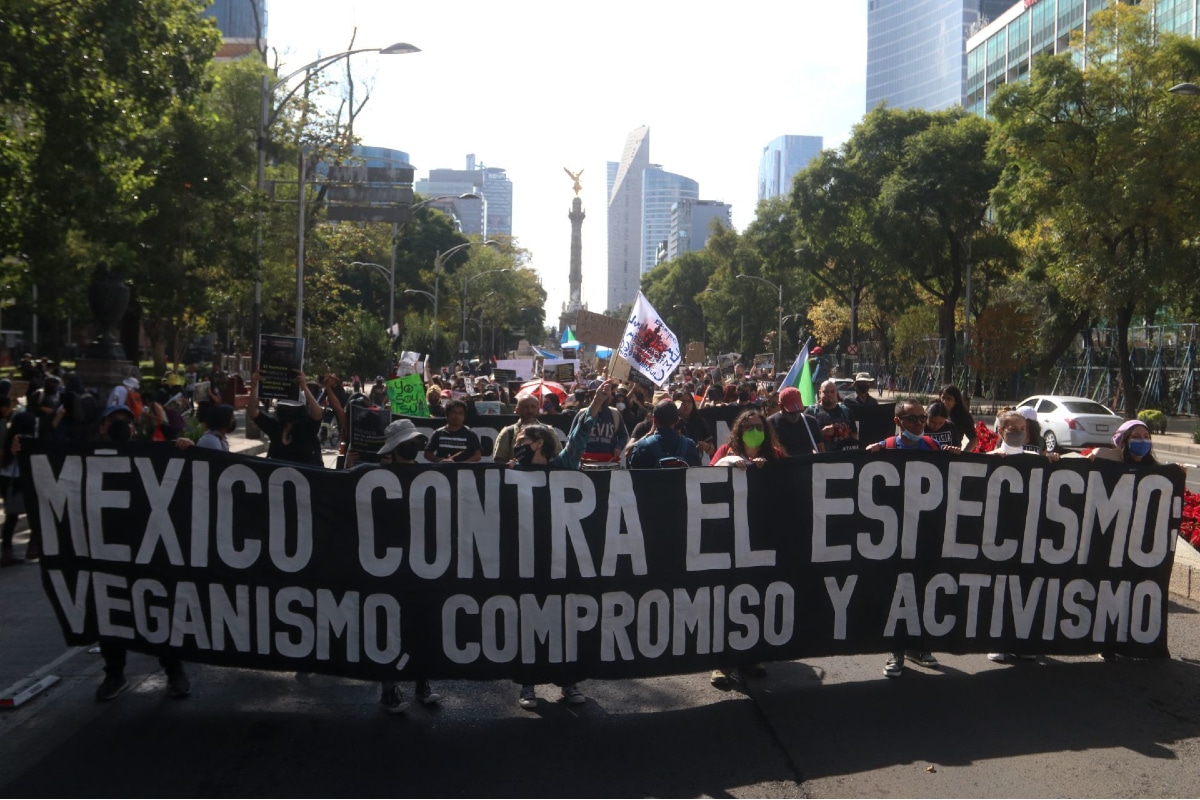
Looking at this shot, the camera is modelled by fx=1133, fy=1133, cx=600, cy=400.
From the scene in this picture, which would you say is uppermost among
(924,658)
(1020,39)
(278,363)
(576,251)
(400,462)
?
(1020,39)

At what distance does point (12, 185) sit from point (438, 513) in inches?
501

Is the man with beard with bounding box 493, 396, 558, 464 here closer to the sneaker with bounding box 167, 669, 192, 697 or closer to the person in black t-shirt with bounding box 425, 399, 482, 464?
the person in black t-shirt with bounding box 425, 399, 482, 464

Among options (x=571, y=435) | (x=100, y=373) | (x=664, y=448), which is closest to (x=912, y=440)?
(x=664, y=448)

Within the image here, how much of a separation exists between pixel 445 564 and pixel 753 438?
225 cm

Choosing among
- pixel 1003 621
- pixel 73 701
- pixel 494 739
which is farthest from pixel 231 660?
pixel 1003 621

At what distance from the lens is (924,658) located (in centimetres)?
733

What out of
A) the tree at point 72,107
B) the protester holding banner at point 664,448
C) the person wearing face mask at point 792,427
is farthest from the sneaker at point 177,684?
the tree at point 72,107

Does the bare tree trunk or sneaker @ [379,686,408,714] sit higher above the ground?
the bare tree trunk

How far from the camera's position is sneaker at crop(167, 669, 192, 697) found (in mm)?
6488

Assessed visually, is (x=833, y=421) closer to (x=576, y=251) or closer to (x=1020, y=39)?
(x=1020, y=39)

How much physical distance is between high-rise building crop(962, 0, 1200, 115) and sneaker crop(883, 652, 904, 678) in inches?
2720

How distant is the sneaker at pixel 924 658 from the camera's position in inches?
285

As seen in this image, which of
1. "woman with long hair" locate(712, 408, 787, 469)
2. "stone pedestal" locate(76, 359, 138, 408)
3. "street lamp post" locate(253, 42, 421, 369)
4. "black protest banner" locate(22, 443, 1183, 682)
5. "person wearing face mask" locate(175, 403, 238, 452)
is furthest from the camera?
"street lamp post" locate(253, 42, 421, 369)

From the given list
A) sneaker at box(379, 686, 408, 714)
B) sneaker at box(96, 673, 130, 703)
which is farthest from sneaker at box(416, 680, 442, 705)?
sneaker at box(96, 673, 130, 703)
